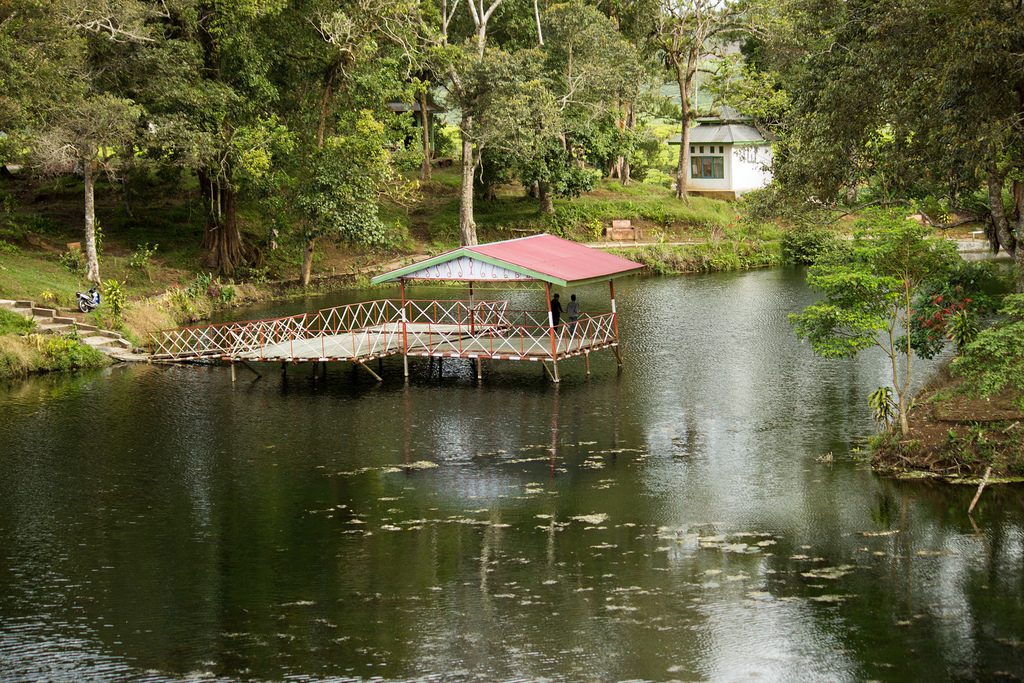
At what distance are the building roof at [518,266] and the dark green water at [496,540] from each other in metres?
3.40

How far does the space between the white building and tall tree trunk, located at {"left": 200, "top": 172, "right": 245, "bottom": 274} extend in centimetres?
3377

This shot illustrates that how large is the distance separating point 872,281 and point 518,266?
11.0 m

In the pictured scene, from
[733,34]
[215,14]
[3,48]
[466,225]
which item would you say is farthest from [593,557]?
[733,34]

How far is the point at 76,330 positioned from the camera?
1254 inches

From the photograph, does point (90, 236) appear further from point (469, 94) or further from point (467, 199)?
point (467, 199)

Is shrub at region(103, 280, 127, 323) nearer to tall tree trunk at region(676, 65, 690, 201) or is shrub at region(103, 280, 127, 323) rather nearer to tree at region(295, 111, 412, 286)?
tree at region(295, 111, 412, 286)

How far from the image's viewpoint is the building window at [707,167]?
66500 millimetres

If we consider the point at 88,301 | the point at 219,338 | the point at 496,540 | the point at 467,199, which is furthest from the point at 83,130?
the point at 496,540

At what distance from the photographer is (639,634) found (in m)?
12.3

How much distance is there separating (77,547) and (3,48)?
2197 cm

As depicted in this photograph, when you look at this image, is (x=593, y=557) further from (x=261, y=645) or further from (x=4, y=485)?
(x=4, y=485)

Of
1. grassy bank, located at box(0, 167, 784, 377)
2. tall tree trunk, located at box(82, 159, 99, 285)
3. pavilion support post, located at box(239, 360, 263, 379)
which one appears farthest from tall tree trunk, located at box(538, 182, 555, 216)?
pavilion support post, located at box(239, 360, 263, 379)

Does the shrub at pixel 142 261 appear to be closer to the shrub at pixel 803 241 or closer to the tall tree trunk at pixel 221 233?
the tall tree trunk at pixel 221 233

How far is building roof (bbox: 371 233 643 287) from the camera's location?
2709 cm
